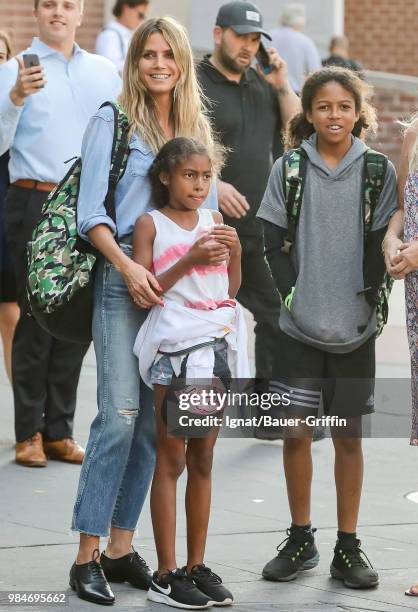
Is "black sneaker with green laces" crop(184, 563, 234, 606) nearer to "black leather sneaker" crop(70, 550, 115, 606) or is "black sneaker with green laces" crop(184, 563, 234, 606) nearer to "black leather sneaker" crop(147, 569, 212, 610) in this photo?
"black leather sneaker" crop(147, 569, 212, 610)

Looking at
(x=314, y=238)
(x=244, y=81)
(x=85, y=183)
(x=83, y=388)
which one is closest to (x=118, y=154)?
(x=85, y=183)

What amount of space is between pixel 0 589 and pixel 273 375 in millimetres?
1276

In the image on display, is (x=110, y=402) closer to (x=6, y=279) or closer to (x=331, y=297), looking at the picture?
(x=331, y=297)

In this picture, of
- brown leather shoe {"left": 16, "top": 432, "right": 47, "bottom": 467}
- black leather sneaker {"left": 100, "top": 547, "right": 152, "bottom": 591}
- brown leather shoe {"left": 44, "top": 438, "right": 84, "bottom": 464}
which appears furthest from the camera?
brown leather shoe {"left": 44, "top": 438, "right": 84, "bottom": 464}

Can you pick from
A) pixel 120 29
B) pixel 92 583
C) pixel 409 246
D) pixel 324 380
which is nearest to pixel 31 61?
pixel 324 380

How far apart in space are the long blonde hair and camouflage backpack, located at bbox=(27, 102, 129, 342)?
0.07m

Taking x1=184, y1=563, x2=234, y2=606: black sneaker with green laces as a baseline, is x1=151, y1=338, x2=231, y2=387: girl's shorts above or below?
above

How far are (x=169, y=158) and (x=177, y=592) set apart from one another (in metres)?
1.47

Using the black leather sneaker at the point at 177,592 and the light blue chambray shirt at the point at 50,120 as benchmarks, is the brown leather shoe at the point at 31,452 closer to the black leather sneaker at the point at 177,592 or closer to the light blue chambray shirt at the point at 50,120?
the light blue chambray shirt at the point at 50,120

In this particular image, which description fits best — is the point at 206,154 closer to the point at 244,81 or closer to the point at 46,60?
the point at 46,60

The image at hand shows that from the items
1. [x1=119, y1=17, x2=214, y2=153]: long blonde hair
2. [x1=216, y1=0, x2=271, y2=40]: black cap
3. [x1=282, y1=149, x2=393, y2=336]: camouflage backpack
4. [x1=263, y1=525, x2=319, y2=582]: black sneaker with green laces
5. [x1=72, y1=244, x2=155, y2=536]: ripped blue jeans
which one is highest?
[x1=216, y1=0, x2=271, y2=40]: black cap

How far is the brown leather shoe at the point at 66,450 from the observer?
7.32 m

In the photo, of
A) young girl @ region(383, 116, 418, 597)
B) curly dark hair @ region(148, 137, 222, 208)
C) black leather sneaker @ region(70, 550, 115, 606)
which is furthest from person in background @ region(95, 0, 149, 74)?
black leather sneaker @ region(70, 550, 115, 606)

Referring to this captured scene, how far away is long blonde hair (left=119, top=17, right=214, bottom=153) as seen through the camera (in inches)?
202
